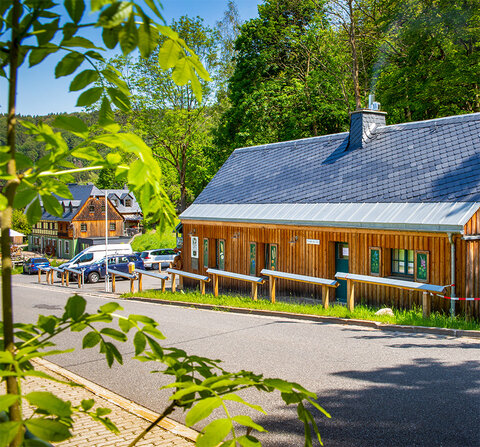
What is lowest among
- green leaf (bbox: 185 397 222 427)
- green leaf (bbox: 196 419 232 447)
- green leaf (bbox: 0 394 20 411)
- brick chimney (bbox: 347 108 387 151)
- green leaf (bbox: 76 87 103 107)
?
green leaf (bbox: 196 419 232 447)

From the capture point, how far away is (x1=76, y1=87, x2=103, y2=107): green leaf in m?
1.86

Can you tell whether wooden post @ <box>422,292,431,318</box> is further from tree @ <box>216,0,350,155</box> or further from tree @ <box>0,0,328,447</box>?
tree @ <box>216,0,350,155</box>

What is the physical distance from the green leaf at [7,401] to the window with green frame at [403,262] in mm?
16932

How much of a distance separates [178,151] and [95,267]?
50.8 feet

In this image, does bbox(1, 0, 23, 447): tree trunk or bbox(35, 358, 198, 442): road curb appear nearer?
bbox(1, 0, 23, 447): tree trunk

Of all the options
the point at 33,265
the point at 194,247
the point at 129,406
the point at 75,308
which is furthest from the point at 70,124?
the point at 33,265

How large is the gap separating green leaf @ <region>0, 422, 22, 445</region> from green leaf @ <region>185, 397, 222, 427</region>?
18.8 inches

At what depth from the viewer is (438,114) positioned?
3297 cm

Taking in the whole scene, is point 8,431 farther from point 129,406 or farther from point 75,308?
point 129,406

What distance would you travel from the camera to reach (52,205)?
2094 mm

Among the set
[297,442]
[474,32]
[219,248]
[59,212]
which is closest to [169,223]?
[59,212]

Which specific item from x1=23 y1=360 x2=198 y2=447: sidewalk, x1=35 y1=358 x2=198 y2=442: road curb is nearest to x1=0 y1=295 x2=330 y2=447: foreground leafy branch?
x1=23 y1=360 x2=198 y2=447: sidewalk

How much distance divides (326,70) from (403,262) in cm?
2393

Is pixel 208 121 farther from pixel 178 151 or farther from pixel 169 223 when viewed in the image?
pixel 169 223
